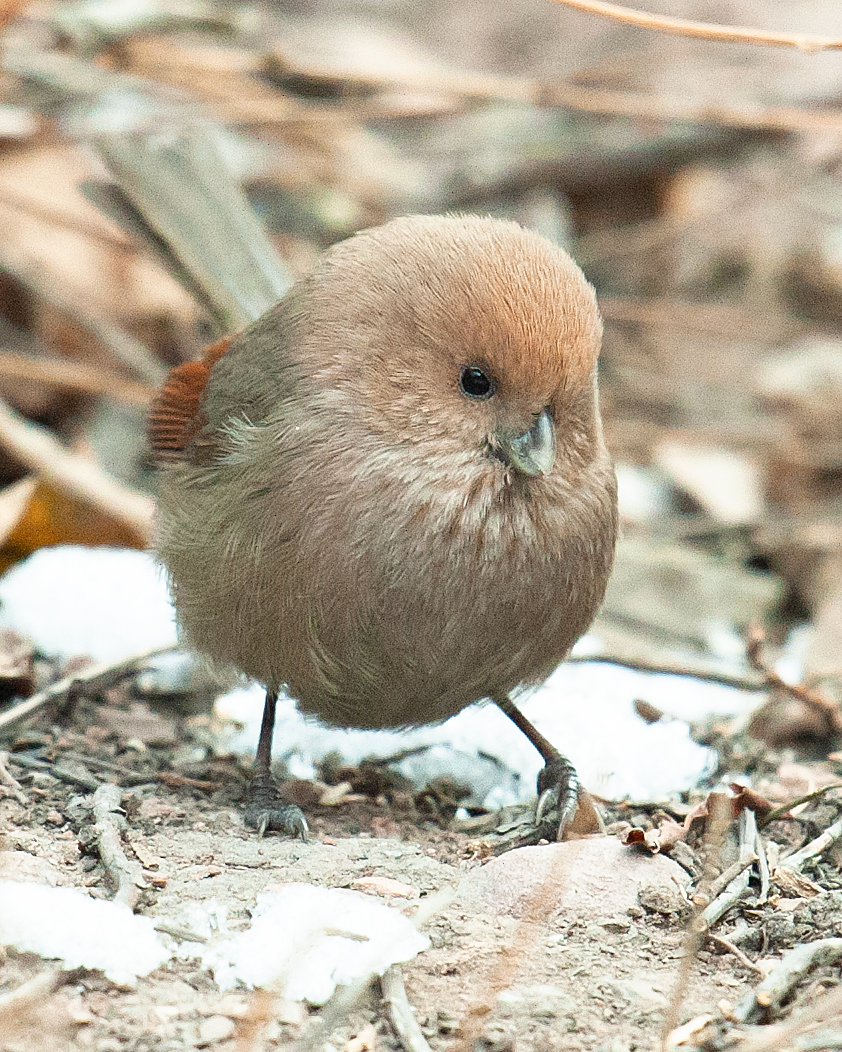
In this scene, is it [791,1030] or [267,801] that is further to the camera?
[267,801]

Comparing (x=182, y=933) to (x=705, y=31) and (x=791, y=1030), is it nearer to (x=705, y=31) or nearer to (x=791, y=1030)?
(x=791, y=1030)

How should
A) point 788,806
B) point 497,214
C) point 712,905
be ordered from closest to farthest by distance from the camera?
point 712,905
point 788,806
point 497,214

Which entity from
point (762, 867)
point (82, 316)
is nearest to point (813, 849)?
point (762, 867)

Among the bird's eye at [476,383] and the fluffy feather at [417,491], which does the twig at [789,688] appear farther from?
the bird's eye at [476,383]

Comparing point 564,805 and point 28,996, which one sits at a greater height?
point 28,996

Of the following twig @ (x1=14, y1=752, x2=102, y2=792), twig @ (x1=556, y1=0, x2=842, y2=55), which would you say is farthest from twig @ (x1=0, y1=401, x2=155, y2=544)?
twig @ (x1=556, y1=0, x2=842, y2=55)

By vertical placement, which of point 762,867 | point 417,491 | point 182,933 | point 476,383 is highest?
point 476,383

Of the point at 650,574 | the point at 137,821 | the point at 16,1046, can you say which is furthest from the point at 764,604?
the point at 16,1046
